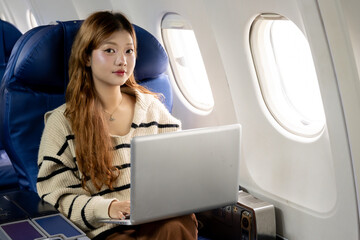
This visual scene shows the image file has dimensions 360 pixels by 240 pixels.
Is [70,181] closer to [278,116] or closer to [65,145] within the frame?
[65,145]

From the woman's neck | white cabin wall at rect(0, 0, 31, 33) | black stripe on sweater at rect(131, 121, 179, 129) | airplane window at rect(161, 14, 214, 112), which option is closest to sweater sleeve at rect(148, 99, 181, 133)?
black stripe on sweater at rect(131, 121, 179, 129)

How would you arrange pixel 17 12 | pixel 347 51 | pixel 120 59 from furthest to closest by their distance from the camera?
pixel 17 12 → pixel 120 59 → pixel 347 51

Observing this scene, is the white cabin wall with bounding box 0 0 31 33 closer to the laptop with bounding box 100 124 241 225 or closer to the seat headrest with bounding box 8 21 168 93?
the seat headrest with bounding box 8 21 168 93

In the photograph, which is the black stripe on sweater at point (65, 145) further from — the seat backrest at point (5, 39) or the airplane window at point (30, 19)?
the airplane window at point (30, 19)

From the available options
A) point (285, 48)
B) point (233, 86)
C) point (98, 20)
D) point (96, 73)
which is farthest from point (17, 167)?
point (285, 48)

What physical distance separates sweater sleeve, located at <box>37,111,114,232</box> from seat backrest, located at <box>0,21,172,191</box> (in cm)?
26

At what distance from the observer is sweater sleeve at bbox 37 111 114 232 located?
2.21m

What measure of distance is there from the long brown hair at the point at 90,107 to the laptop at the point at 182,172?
0.26m

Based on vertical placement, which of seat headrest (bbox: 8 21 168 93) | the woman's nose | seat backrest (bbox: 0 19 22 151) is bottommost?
the woman's nose

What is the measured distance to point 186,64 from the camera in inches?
143

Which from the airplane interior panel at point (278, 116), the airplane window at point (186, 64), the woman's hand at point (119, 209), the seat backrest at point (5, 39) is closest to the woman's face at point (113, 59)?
the airplane interior panel at point (278, 116)

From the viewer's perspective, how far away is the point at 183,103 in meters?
3.47

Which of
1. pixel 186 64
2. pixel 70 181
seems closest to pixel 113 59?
pixel 70 181

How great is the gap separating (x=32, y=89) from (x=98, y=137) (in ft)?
1.58
